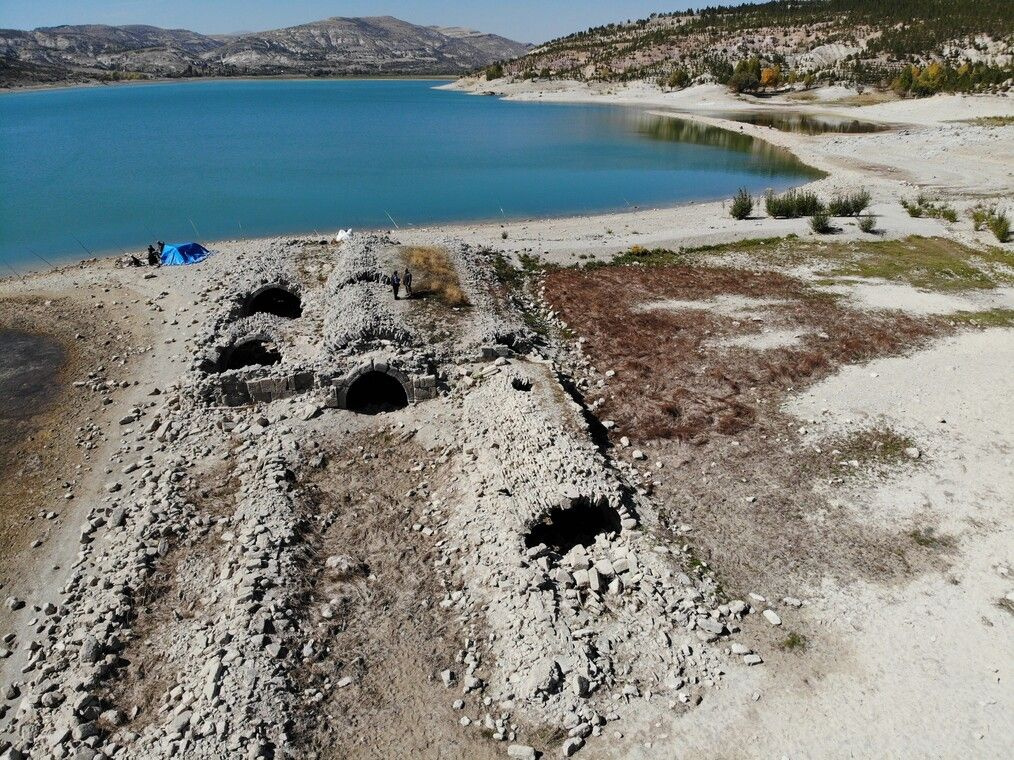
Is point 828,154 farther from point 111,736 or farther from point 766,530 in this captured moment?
point 111,736

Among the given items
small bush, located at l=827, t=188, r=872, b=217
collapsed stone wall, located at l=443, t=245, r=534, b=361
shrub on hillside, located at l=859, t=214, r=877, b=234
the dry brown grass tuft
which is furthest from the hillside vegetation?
the dry brown grass tuft

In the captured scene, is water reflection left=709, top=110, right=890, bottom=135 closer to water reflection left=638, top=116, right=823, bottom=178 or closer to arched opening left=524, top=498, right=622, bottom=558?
water reflection left=638, top=116, right=823, bottom=178

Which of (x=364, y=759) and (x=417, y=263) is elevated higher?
(x=417, y=263)

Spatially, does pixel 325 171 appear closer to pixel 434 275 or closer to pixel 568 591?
pixel 434 275

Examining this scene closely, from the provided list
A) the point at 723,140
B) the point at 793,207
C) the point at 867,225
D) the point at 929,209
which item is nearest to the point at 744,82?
the point at 723,140

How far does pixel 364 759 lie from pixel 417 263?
73.1ft

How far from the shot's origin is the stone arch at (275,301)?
29.2 m

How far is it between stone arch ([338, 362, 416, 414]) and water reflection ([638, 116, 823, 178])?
61.1 m

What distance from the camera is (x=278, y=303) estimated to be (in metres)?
30.9

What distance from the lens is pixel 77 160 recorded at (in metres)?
72.1

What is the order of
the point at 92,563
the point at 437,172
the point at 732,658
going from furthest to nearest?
the point at 437,172 → the point at 92,563 → the point at 732,658

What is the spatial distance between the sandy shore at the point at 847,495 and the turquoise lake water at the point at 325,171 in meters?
8.22

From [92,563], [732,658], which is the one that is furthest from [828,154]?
[92,563]

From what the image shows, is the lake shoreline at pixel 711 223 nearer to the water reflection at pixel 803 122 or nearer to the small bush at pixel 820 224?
the small bush at pixel 820 224
